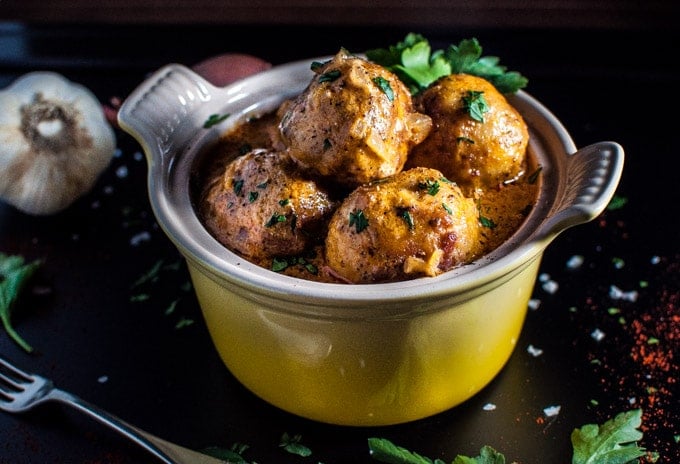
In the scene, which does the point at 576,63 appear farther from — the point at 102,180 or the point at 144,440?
the point at 144,440

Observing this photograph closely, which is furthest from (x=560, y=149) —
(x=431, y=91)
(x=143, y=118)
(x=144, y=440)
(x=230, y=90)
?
(x=144, y=440)

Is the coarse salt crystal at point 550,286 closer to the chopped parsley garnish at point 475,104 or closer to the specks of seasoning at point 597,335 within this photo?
the specks of seasoning at point 597,335

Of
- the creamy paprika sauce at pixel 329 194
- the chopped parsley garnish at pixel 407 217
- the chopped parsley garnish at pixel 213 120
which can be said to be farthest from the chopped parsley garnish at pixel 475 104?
the chopped parsley garnish at pixel 213 120

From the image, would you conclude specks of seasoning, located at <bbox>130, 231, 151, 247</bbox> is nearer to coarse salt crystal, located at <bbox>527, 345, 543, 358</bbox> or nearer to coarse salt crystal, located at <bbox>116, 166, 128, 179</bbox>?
coarse salt crystal, located at <bbox>116, 166, 128, 179</bbox>

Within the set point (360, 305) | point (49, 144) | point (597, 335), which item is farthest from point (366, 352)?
point (49, 144)

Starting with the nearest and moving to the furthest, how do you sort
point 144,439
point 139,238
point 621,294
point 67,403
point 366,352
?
point 366,352
point 144,439
point 67,403
point 621,294
point 139,238

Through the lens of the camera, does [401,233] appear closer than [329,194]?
Yes

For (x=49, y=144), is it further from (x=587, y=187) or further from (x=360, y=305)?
(x=587, y=187)
